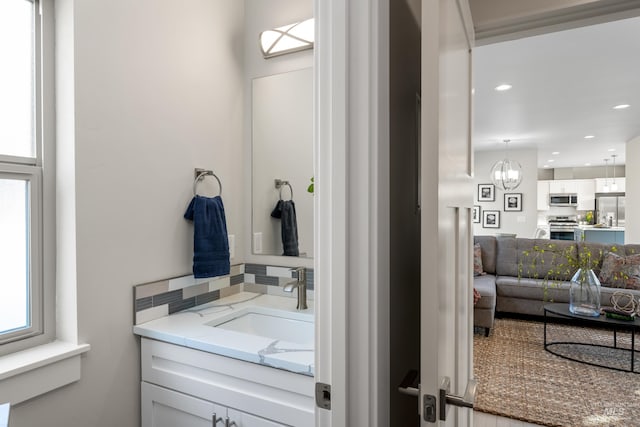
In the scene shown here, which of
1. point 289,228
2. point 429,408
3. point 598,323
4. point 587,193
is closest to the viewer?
point 429,408

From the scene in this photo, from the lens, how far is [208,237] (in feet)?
6.00

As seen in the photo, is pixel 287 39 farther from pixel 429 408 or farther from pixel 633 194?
pixel 633 194

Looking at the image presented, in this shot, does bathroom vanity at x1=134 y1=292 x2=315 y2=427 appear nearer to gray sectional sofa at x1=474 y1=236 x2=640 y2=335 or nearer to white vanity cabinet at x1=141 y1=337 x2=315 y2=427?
white vanity cabinet at x1=141 y1=337 x2=315 y2=427

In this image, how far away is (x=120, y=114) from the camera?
1522 millimetres

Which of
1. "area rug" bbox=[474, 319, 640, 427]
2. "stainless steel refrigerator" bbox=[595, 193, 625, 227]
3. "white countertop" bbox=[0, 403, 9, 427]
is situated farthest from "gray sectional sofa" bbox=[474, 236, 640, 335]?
"stainless steel refrigerator" bbox=[595, 193, 625, 227]

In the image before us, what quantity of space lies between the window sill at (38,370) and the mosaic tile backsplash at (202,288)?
0.90 ft

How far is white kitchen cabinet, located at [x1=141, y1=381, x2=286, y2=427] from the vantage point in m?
1.31

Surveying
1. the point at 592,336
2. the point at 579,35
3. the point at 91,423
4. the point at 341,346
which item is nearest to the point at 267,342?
the point at 341,346

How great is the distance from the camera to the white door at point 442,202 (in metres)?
0.76

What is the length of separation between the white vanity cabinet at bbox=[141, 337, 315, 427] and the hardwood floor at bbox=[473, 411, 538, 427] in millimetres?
1702

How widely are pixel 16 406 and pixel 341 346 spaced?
3.71ft

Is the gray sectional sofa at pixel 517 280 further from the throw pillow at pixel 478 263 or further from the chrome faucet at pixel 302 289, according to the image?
the chrome faucet at pixel 302 289

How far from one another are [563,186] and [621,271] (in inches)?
306

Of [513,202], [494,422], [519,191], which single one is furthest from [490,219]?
[494,422]
